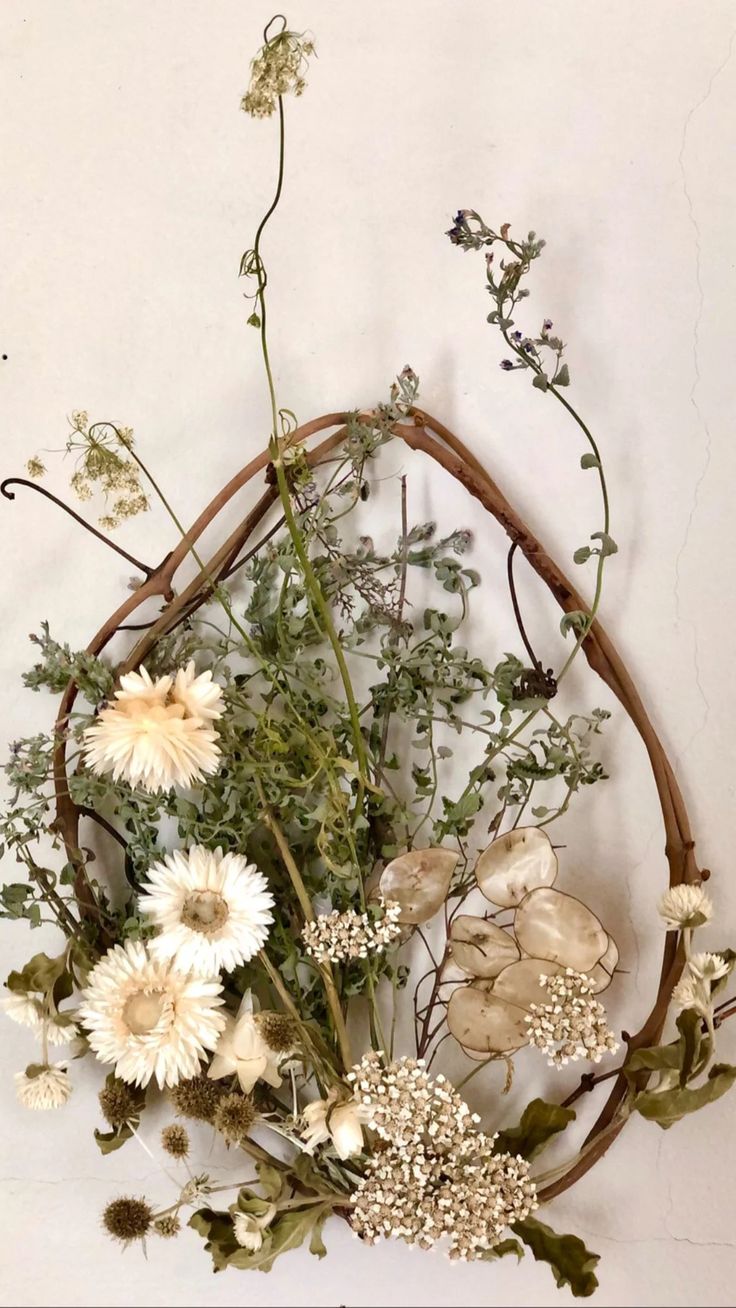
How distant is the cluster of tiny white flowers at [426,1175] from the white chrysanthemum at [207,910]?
146 mm

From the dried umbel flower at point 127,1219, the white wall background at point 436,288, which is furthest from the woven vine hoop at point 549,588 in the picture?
the dried umbel flower at point 127,1219

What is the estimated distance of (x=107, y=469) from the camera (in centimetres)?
89

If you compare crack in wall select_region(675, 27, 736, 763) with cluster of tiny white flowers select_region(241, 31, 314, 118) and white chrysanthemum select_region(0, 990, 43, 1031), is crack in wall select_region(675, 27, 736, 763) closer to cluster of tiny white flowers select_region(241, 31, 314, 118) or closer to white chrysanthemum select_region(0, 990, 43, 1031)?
cluster of tiny white flowers select_region(241, 31, 314, 118)

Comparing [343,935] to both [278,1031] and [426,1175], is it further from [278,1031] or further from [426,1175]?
[426,1175]

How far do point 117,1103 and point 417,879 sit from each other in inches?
13.3

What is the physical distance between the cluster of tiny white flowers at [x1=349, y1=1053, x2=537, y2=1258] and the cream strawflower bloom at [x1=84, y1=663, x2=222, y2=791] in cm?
30

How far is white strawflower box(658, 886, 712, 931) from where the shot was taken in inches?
32.8

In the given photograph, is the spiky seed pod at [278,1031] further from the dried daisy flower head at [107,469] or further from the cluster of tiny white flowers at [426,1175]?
the dried daisy flower head at [107,469]

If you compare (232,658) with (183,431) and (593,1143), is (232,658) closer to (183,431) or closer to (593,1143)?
(183,431)

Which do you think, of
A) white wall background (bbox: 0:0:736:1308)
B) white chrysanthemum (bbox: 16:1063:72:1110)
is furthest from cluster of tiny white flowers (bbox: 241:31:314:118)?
white chrysanthemum (bbox: 16:1063:72:1110)

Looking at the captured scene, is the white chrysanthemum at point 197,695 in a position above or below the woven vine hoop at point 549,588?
below

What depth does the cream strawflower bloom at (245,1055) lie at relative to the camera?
86 centimetres

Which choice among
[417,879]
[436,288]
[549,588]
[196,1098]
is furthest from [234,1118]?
[436,288]

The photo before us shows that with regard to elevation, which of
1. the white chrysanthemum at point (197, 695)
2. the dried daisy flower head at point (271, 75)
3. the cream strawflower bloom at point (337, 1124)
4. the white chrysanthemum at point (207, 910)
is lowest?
the cream strawflower bloom at point (337, 1124)
